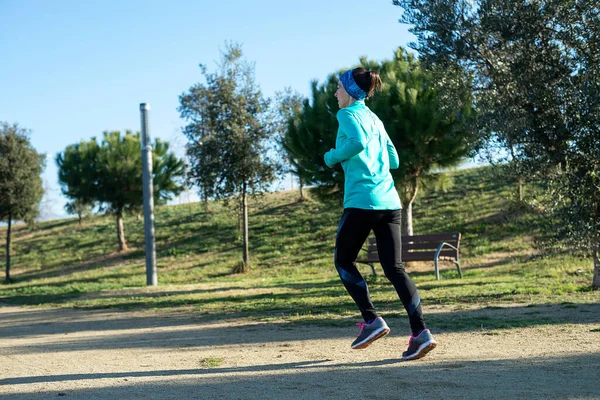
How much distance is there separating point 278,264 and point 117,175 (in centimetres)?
1377

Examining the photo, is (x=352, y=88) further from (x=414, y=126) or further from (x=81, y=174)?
(x=81, y=174)

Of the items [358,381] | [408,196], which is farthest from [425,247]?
[358,381]

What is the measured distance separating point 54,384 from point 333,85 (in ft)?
53.8

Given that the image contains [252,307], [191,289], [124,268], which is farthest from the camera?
[124,268]

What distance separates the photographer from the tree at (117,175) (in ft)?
110

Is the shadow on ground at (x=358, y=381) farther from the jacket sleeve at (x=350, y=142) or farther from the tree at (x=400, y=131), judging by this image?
the tree at (x=400, y=131)

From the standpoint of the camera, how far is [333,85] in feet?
64.8

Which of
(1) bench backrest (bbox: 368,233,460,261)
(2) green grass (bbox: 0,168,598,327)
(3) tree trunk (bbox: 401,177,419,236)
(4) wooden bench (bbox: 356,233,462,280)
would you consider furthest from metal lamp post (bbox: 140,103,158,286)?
(3) tree trunk (bbox: 401,177,419,236)

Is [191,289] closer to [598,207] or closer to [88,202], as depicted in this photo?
[598,207]

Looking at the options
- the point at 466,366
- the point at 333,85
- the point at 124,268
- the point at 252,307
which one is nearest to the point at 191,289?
the point at 252,307

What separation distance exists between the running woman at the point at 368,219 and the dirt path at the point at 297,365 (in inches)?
9.5

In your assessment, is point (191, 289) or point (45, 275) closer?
point (191, 289)

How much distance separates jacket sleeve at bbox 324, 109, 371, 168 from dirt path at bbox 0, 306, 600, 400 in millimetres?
1449

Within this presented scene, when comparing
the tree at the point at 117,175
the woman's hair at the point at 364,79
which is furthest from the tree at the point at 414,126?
the tree at the point at 117,175
